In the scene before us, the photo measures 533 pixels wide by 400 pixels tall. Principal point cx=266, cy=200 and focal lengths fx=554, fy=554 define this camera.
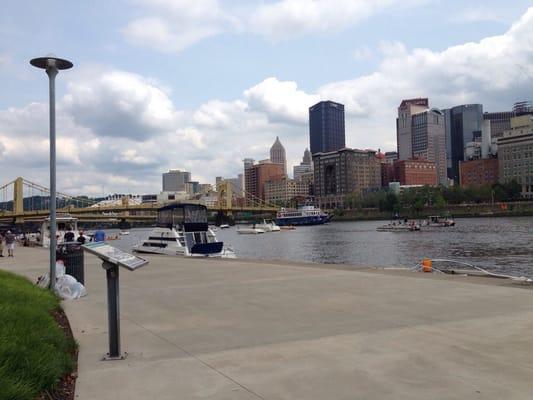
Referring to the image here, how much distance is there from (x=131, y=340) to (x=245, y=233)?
106953mm

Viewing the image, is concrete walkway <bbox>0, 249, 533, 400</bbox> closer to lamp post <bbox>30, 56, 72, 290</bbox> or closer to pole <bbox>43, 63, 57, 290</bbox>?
pole <bbox>43, 63, 57, 290</bbox>

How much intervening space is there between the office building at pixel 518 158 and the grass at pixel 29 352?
190 meters

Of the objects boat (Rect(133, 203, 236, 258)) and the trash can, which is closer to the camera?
the trash can

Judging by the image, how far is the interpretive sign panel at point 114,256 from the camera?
664 centimetres

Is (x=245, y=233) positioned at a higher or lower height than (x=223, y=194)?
lower

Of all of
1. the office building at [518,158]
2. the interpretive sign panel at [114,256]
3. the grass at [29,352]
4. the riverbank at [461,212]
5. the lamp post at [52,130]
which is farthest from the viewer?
the office building at [518,158]

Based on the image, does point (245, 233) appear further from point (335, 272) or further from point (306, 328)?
point (306, 328)

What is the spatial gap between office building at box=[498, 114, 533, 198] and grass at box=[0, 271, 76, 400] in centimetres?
18984

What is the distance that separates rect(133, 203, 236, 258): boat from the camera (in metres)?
36.1

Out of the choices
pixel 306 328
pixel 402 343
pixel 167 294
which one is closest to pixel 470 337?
pixel 402 343

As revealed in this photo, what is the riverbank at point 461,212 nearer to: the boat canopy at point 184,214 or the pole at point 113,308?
the boat canopy at point 184,214

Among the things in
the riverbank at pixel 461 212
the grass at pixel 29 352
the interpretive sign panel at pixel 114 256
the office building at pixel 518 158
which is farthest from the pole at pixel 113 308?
the office building at pixel 518 158

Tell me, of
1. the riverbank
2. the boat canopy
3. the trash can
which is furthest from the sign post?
the riverbank

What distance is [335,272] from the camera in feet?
54.9
